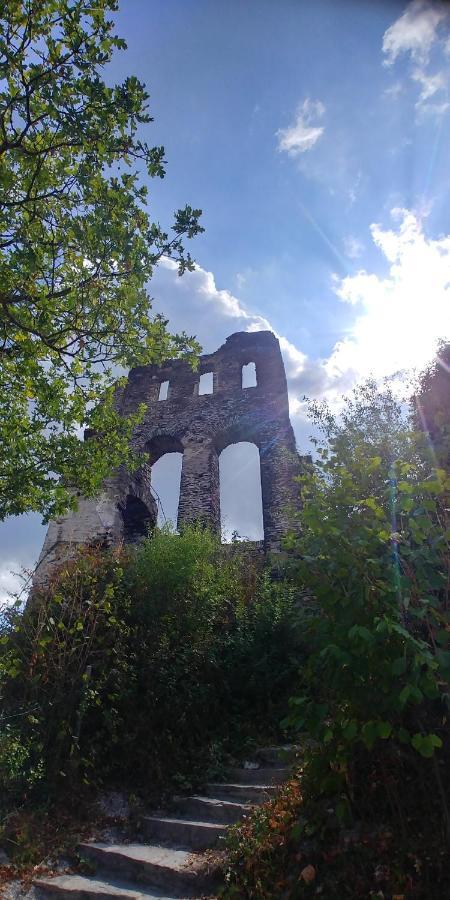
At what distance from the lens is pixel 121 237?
212 inches

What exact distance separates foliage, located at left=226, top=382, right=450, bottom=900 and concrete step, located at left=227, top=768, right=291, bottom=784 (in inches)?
54.4

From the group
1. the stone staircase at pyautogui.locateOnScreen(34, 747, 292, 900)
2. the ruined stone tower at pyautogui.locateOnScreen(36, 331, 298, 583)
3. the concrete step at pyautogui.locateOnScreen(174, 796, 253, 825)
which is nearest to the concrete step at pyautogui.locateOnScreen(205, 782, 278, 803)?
the stone staircase at pyautogui.locateOnScreen(34, 747, 292, 900)

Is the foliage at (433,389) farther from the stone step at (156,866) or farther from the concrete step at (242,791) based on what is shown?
the stone step at (156,866)

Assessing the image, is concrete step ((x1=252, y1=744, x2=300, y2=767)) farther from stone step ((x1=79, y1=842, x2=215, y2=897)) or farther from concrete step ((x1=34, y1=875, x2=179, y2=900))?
concrete step ((x1=34, y1=875, x2=179, y2=900))

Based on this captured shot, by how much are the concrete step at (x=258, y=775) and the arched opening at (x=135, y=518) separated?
8.91 m

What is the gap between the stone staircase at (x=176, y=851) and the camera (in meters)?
4.01

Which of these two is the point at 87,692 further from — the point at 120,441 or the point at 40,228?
the point at 40,228

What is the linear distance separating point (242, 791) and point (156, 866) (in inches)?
48.4

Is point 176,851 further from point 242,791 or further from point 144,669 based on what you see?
point 144,669

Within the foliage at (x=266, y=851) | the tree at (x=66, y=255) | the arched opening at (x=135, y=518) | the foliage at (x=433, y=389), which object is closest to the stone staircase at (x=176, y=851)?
the foliage at (x=266, y=851)

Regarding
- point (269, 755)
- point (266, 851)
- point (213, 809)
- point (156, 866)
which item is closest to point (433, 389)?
point (269, 755)

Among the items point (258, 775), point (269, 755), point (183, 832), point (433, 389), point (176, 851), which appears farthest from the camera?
point (433, 389)

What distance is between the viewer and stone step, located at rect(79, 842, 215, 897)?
396 centimetres

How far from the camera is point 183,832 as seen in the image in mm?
4730
